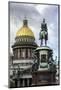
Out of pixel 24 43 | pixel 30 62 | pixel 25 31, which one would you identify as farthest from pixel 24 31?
pixel 30 62

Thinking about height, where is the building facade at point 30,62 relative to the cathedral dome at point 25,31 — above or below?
below

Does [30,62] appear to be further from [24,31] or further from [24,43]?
[24,31]

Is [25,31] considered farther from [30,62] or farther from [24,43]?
[30,62]

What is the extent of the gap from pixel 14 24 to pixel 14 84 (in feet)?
2.14

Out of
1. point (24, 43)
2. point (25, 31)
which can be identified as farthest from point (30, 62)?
point (25, 31)

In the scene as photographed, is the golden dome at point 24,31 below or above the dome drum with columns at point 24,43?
above

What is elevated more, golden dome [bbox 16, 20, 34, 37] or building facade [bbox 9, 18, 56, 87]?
golden dome [bbox 16, 20, 34, 37]

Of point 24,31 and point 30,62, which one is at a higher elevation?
point 24,31

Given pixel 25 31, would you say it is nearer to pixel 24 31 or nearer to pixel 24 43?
pixel 24 31

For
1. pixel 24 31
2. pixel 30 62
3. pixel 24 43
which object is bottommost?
pixel 30 62

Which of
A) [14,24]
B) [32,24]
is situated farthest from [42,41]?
[14,24]

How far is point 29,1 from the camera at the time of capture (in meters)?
2.28

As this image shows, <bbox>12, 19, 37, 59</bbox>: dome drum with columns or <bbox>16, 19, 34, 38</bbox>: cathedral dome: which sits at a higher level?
<bbox>16, 19, 34, 38</bbox>: cathedral dome

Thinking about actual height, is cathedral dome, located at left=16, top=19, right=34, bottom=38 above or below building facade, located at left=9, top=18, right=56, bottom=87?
above
